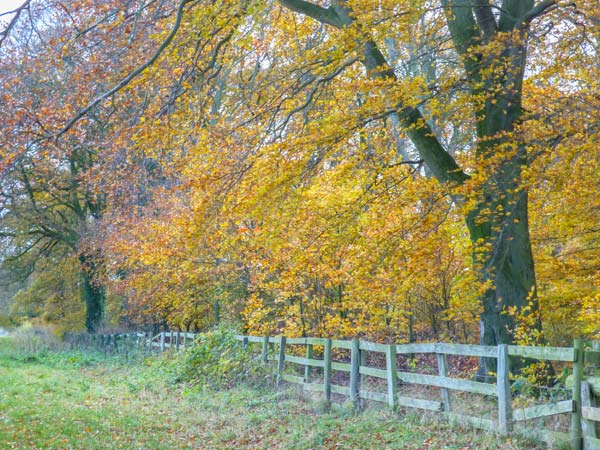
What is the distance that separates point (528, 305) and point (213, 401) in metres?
6.29

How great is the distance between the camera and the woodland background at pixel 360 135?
9.62 meters

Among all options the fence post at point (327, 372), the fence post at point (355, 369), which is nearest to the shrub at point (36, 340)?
the fence post at point (327, 372)

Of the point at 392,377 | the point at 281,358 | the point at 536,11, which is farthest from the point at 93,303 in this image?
the point at 536,11

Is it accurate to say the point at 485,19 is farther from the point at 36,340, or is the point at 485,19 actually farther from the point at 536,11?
the point at 36,340

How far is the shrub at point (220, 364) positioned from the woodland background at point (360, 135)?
4.62 feet

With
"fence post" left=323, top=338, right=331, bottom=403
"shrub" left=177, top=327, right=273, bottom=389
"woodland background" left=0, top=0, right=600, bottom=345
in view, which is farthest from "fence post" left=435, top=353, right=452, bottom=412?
"shrub" left=177, top=327, right=273, bottom=389

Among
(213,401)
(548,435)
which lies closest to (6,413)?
(213,401)

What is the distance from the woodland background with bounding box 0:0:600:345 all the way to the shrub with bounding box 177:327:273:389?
1.41m

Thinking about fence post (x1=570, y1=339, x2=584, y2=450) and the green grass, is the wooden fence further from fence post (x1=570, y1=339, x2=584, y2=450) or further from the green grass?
the green grass

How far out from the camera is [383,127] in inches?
505

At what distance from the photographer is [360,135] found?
12414 mm

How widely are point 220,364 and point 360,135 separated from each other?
6.42 m

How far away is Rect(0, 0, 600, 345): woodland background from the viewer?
31.6 ft

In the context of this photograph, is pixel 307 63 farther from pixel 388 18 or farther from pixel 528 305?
pixel 528 305
